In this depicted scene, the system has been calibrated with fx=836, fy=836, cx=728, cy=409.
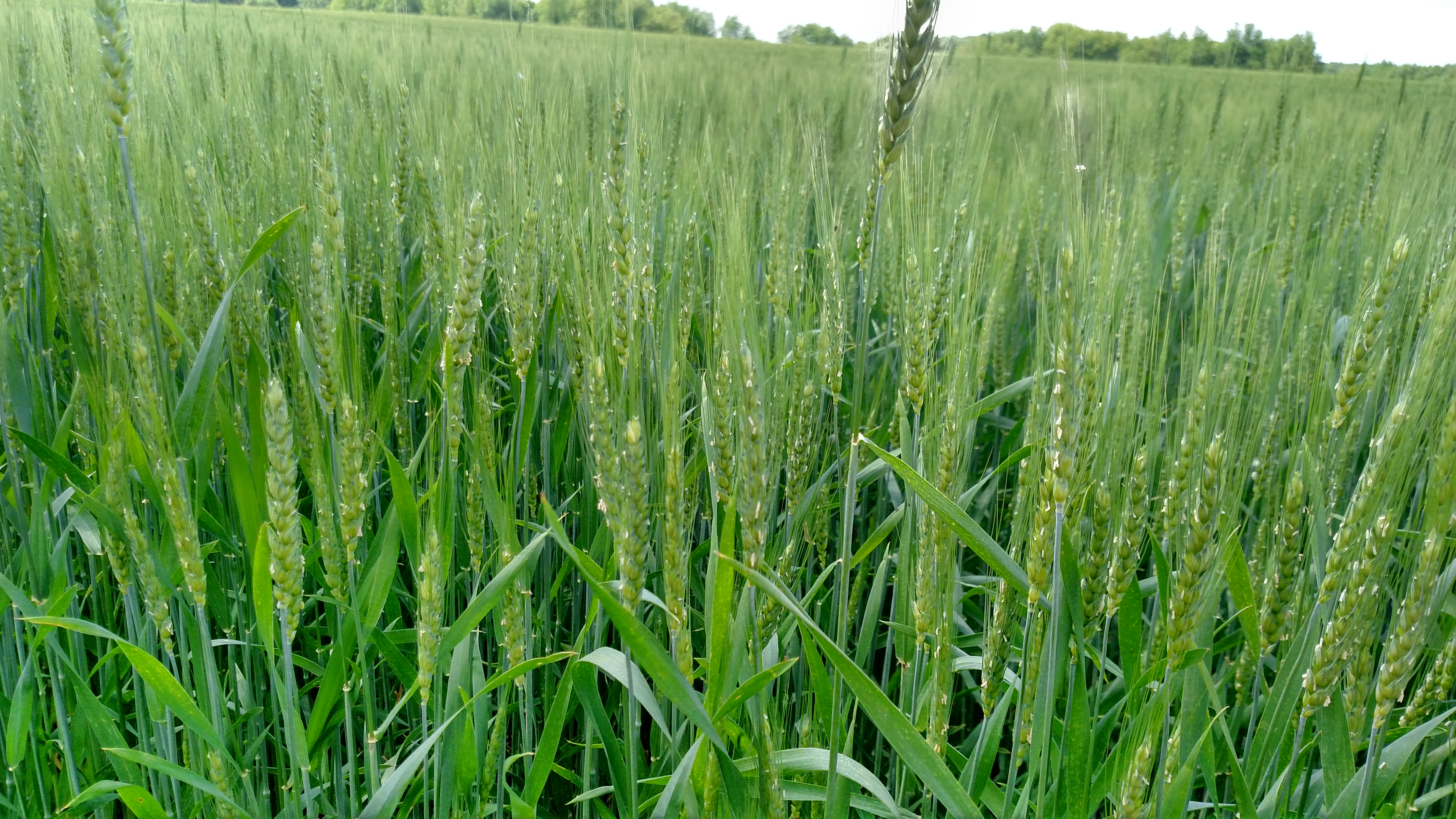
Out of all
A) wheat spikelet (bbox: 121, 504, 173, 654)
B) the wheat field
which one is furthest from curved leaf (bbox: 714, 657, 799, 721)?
wheat spikelet (bbox: 121, 504, 173, 654)

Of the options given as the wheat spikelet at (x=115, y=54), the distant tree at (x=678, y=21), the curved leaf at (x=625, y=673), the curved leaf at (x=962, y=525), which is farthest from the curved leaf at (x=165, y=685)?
the distant tree at (x=678, y=21)

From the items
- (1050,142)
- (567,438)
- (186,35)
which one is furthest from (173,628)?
(1050,142)

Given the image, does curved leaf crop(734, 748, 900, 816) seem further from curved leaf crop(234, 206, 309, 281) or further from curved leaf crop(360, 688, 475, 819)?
curved leaf crop(234, 206, 309, 281)

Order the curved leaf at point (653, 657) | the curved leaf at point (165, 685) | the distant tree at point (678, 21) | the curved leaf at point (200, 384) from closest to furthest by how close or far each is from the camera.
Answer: the curved leaf at point (653, 657) < the curved leaf at point (165, 685) < the curved leaf at point (200, 384) < the distant tree at point (678, 21)

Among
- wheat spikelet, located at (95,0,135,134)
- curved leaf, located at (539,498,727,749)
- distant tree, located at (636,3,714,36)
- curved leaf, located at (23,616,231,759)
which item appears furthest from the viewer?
distant tree, located at (636,3,714,36)

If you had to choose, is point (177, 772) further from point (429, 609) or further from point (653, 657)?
point (653, 657)

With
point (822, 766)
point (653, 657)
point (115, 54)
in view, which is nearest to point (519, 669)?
point (653, 657)

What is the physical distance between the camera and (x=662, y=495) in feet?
4.01

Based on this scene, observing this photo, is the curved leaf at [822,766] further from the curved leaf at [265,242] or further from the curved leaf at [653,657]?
the curved leaf at [265,242]

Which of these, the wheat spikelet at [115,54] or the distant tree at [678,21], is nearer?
the wheat spikelet at [115,54]

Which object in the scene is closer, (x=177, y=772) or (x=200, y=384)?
(x=177, y=772)

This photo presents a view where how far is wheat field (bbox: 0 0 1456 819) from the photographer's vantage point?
3.07 ft

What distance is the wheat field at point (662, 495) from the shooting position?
0.94 m

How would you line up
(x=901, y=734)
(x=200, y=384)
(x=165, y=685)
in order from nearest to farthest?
(x=901, y=734), (x=165, y=685), (x=200, y=384)
